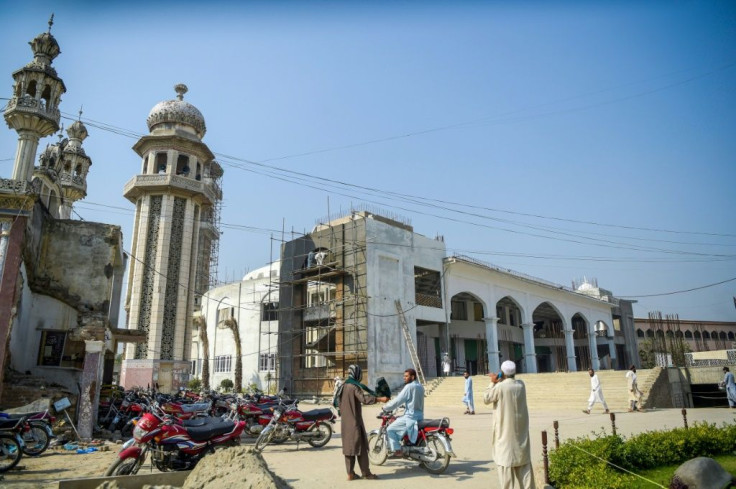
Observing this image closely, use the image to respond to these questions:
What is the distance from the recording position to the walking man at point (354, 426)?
6.62 metres

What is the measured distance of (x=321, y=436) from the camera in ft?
31.6

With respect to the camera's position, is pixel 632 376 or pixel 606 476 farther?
pixel 632 376

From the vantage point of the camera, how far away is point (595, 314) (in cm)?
4128

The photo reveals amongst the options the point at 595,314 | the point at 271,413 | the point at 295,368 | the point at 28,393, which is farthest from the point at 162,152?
the point at 595,314

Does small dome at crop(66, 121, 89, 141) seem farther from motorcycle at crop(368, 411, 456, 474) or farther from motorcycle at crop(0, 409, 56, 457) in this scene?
motorcycle at crop(368, 411, 456, 474)

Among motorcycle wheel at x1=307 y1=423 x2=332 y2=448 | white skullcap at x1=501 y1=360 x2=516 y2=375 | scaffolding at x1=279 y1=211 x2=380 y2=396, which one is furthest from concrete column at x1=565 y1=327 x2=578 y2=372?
white skullcap at x1=501 y1=360 x2=516 y2=375

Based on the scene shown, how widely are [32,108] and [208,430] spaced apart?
13270mm

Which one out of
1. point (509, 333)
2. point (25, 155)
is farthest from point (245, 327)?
point (25, 155)

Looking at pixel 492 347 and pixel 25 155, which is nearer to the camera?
pixel 25 155

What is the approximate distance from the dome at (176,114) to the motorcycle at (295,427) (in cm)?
2739

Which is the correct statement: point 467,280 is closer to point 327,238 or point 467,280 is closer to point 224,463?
point 327,238

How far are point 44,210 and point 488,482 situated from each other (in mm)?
13526

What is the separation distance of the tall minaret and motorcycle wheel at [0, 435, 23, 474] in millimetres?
20592

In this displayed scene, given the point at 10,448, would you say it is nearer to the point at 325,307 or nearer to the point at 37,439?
the point at 37,439
